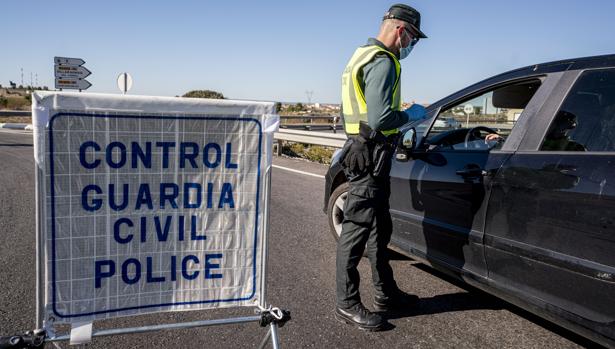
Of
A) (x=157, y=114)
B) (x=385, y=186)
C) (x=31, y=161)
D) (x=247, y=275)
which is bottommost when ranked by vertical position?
(x=31, y=161)

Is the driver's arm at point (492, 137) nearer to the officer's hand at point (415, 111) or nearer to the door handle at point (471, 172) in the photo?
the door handle at point (471, 172)

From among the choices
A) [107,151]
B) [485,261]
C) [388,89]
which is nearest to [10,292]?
[107,151]

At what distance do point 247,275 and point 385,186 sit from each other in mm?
1258

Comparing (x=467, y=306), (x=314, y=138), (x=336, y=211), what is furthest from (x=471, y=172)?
(x=314, y=138)

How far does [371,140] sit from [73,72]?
17.8 metres

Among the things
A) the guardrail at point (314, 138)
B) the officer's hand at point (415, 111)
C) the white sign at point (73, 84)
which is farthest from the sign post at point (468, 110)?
the white sign at point (73, 84)

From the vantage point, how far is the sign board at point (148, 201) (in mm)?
1899

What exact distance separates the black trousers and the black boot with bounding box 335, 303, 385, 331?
0.04m

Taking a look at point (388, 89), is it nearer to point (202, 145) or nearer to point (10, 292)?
point (202, 145)

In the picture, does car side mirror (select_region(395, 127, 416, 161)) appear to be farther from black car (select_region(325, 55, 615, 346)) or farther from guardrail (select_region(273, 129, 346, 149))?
guardrail (select_region(273, 129, 346, 149))

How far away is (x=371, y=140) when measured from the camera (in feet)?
9.93

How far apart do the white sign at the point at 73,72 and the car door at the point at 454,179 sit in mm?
17042

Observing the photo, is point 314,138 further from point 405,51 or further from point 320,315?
point 320,315

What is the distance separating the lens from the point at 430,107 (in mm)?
3936
